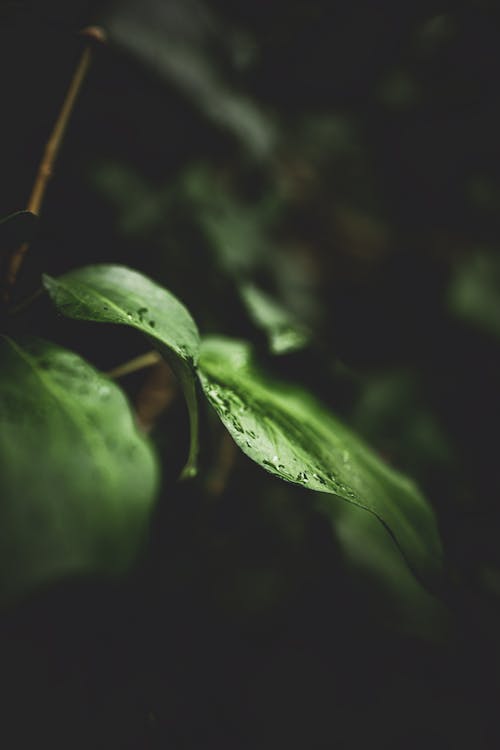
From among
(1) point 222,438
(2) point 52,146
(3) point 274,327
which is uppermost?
(2) point 52,146

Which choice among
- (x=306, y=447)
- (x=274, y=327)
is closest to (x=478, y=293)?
(x=274, y=327)

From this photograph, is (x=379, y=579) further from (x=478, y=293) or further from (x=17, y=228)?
(x=478, y=293)

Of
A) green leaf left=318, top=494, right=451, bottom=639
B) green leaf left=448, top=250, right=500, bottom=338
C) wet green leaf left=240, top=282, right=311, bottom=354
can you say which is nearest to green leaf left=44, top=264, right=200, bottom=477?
wet green leaf left=240, top=282, right=311, bottom=354

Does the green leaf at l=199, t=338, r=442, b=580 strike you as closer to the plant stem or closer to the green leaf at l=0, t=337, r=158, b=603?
the green leaf at l=0, t=337, r=158, b=603

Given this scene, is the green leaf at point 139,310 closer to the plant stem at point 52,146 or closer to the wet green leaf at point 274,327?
the plant stem at point 52,146

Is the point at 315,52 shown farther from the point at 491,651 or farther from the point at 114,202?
the point at 491,651

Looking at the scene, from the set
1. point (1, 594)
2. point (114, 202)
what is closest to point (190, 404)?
point (1, 594)
